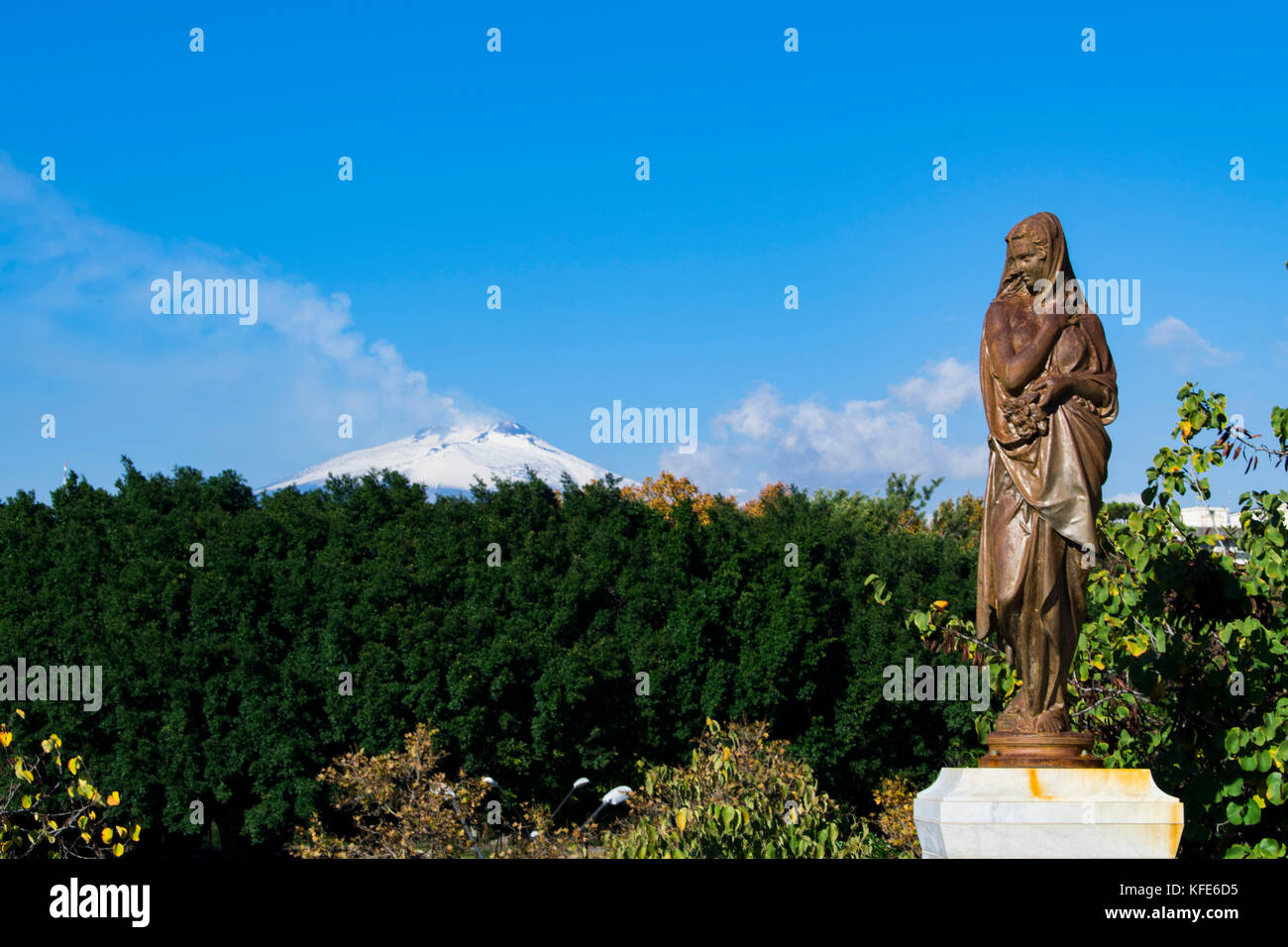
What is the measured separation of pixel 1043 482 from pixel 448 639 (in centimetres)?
2727

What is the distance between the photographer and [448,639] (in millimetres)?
33594

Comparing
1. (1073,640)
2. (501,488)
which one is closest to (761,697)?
(501,488)

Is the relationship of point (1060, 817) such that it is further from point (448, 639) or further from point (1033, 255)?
point (448, 639)

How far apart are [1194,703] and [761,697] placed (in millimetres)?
23878

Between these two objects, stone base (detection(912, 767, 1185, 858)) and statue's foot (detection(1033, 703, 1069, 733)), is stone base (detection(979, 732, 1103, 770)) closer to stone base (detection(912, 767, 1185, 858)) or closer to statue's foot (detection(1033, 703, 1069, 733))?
statue's foot (detection(1033, 703, 1069, 733))

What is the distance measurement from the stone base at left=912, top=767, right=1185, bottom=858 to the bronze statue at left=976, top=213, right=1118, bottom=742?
1.78 feet

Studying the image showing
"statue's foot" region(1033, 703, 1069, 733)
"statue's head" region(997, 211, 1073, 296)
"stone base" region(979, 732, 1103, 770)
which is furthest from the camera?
"statue's head" region(997, 211, 1073, 296)

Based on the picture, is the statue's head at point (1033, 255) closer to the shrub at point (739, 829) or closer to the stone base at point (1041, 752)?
the stone base at point (1041, 752)

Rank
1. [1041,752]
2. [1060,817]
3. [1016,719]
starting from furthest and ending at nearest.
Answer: [1016,719] < [1041,752] < [1060,817]

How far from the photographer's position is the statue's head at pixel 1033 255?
8172mm

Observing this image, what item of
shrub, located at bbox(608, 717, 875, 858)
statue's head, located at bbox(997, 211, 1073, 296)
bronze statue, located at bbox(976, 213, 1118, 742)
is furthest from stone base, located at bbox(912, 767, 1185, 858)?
statue's head, located at bbox(997, 211, 1073, 296)

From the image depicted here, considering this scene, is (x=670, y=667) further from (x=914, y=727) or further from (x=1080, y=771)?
(x=1080, y=771)

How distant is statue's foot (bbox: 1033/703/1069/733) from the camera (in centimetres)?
774

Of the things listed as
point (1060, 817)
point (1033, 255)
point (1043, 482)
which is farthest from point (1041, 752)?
point (1033, 255)
